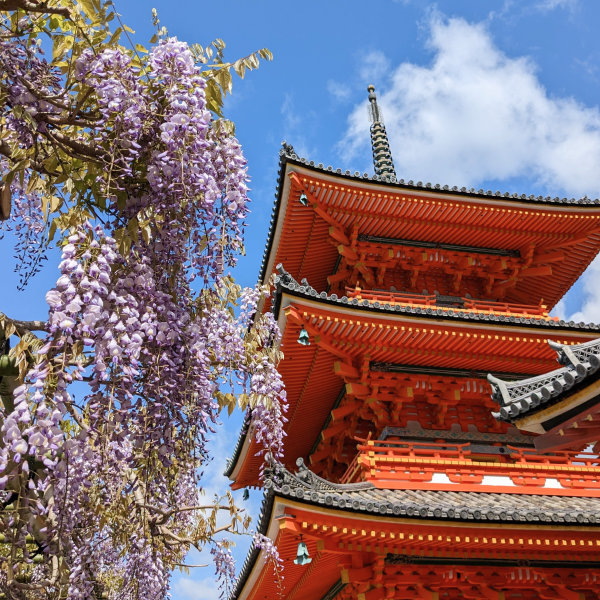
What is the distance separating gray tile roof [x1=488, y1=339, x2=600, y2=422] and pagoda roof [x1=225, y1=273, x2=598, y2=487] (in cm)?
294

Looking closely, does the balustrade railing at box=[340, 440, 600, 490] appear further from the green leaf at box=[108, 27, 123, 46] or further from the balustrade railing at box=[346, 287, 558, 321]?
the green leaf at box=[108, 27, 123, 46]

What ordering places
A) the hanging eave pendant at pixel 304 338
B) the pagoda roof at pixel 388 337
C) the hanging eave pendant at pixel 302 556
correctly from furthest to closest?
the pagoda roof at pixel 388 337, the hanging eave pendant at pixel 304 338, the hanging eave pendant at pixel 302 556

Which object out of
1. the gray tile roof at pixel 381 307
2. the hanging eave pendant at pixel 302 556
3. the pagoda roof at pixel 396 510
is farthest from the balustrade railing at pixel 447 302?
the hanging eave pendant at pixel 302 556

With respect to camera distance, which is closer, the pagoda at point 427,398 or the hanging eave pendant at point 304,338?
the pagoda at point 427,398

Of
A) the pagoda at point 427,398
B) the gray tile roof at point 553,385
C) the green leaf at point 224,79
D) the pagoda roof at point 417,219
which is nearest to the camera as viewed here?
the green leaf at point 224,79

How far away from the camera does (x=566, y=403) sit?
5.61 meters

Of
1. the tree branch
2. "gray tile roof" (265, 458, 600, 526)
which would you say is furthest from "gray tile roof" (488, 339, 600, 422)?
the tree branch

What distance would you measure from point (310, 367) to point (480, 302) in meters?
4.04

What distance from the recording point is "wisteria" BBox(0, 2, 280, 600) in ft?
9.84

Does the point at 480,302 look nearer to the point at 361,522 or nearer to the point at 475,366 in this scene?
the point at 475,366

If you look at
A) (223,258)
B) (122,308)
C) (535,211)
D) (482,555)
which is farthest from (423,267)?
(122,308)

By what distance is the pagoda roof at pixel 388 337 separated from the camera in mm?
9297

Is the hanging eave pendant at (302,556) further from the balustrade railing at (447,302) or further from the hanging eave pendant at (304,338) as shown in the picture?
the balustrade railing at (447,302)

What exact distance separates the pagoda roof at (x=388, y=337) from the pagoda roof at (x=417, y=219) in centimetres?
238
